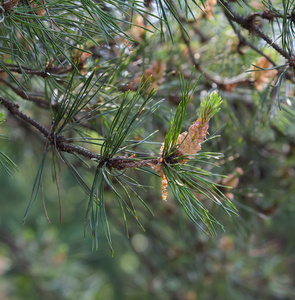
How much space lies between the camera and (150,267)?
1421 mm

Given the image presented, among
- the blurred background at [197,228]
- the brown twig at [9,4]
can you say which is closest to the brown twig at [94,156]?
the brown twig at [9,4]

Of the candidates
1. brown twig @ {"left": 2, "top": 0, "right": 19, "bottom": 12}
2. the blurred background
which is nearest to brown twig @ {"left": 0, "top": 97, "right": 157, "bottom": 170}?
brown twig @ {"left": 2, "top": 0, "right": 19, "bottom": 12}

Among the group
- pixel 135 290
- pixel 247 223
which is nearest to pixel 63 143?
pixel 247 223

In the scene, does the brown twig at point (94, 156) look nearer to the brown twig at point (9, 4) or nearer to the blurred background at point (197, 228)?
the brown twig at point (9, 4)

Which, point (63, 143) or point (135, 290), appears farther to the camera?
point (135, 290)

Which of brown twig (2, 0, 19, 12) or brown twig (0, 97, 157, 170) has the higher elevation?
brown twig (2, 0, 19, 12)

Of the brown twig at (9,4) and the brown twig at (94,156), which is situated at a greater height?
the brown twig at (9,4)

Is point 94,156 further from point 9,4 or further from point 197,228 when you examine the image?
point 197,228

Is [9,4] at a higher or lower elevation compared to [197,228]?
higher

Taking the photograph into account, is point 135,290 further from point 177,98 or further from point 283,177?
point 177,98

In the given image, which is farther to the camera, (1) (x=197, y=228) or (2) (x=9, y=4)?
(1) (x=197, y=228)

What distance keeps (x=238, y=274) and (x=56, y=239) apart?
652mm

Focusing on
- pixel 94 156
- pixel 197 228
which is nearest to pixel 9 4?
pixel 94 156

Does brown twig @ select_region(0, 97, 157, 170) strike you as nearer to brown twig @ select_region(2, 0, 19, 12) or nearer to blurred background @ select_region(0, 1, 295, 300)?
brown twig @ select_region(2, 0, 19, 12)
